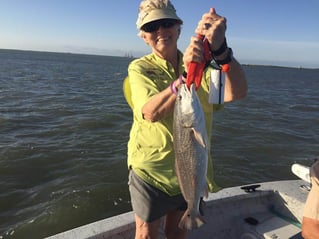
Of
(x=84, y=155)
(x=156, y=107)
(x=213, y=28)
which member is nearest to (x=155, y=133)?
(x=156, y=107)

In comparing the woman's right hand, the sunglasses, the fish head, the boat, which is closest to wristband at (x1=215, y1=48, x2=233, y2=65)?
the woman's right hand

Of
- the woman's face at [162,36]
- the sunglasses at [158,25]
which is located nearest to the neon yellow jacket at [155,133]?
the woman's face at [162,36]

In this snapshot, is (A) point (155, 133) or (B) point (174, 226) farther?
(B) point (174, 226)

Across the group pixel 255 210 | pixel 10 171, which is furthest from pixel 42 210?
pixel 255 210

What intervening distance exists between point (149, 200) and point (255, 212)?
9.26ft

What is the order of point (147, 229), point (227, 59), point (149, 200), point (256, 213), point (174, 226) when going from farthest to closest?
1. point (256, 213)
2. point (174, 226)
3. point (147, 229)
4. point (149, 200)
5. point (227, 59)

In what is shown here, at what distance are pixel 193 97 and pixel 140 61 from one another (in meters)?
1.01

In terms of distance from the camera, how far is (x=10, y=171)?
10.1m

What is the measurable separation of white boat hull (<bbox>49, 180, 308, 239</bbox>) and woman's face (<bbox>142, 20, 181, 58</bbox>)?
101 inches

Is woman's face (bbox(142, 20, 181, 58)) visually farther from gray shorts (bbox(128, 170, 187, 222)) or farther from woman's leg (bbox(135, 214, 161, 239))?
woman's leg (bbox(135, 214, 161, 239))

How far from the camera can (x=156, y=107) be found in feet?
8.96

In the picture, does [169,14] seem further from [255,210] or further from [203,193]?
[255,210]

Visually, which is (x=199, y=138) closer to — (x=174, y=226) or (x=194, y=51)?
(x=194, y=51)

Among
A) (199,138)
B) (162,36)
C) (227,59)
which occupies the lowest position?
(199,138)
